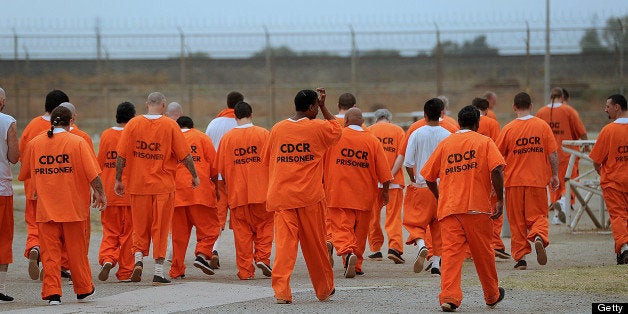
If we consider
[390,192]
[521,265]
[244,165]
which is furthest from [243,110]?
[521,265]

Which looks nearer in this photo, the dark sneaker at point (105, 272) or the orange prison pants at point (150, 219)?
the orange prison pants at point (150, 219)

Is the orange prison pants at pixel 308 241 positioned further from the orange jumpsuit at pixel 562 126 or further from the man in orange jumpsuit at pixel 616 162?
the orange jumpsuit at pixel 562 126

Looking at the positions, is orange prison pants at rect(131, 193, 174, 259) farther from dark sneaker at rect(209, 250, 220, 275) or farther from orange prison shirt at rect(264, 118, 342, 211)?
orange prison shirt at rect(264, 118, 342, 211)

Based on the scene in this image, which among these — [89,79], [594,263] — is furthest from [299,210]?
[89,79]

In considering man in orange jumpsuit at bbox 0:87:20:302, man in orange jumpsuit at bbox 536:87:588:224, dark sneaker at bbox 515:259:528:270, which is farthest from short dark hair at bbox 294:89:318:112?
man in orange jumpsuit at bbox 536:87:588:224

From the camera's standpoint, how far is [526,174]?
1298cm

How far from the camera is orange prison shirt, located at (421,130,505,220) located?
Result: 9648mm

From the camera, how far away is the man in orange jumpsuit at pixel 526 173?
12945mm

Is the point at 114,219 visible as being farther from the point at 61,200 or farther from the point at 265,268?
the point at 61,200

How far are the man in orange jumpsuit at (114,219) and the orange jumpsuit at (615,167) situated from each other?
551 cm

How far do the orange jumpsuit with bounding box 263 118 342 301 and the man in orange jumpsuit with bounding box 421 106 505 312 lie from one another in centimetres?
115

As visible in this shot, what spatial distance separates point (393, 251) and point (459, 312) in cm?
436

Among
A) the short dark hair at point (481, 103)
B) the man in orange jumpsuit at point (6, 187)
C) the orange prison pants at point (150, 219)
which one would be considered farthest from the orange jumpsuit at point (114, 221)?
the short dark hair at point (481, 103)

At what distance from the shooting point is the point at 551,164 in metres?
13.1
